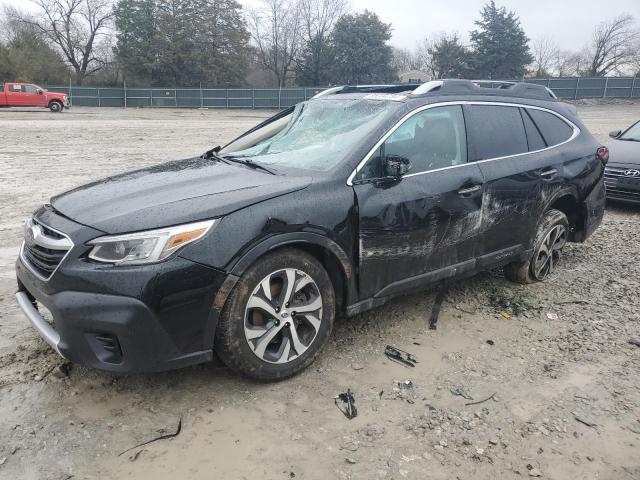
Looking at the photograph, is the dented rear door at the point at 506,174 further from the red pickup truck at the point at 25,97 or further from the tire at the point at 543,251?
the red pickup truck at the point at 25,97

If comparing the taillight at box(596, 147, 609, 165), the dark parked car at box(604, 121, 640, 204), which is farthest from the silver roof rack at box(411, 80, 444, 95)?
the dark parked car at box(604, 121, 640, 204)

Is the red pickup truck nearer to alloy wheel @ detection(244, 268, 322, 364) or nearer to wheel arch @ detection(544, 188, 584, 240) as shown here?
wheel arch @ detection(544, 188, 584, 240)

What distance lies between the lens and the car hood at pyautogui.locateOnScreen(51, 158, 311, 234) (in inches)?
111

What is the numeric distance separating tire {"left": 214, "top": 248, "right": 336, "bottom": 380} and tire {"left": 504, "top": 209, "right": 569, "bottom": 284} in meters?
2.33

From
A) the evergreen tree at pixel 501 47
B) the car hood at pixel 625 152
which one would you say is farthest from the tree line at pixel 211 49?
the car hood at pixel 625 152

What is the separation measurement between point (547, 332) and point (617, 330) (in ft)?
1.89

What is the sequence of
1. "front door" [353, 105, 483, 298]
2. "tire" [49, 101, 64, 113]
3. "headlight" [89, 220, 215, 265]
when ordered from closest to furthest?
1. "headlight" [89, 220, 215, 265]
2. "front door" [353, 105, 483, 298]
3. "tire" [49, 101, 64, 113]

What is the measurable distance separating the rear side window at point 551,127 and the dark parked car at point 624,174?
3.67 m

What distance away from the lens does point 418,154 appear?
376cm

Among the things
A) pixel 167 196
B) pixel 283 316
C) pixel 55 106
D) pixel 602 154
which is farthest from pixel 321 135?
pixel 55 106

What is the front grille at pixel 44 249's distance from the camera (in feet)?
9.16

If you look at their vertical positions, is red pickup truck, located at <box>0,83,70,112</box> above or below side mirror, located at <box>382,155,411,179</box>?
above

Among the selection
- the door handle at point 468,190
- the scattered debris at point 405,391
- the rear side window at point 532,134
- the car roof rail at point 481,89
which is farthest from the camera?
the rear side window at point 532,134

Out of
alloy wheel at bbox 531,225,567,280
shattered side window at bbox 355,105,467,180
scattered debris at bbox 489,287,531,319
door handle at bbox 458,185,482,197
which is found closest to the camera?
shattered side window at bbox 355,105,467,180
